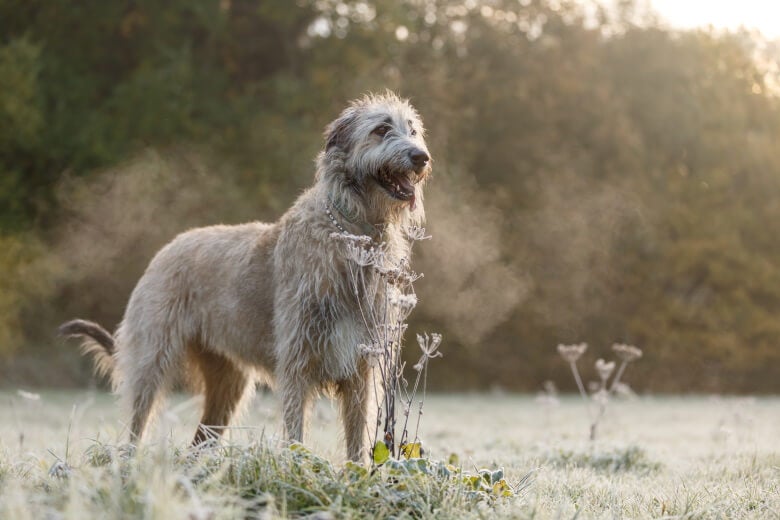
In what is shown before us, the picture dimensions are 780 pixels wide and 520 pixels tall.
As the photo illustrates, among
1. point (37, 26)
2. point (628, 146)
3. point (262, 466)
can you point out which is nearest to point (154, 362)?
point (262, 466)

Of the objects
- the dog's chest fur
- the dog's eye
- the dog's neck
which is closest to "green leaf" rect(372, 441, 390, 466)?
the dog's chest fur

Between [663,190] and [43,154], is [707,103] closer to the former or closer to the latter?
[663,190]

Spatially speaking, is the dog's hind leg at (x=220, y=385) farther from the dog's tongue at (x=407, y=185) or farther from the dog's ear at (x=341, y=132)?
the dog's tongue at (x=407, y=185)

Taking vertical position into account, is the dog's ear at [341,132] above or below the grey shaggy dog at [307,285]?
above

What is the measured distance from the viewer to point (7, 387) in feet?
50.8

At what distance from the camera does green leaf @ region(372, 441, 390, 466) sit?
12.5 ft

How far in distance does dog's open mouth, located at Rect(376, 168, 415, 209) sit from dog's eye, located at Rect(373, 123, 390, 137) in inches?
8.3

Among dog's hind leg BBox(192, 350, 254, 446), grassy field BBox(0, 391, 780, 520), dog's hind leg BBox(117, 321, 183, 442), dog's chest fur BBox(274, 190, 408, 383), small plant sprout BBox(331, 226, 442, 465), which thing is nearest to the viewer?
grassy field BBox(0, 391, 780, 520)

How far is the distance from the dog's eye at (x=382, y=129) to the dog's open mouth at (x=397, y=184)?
0.69ft

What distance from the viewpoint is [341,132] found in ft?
15.2

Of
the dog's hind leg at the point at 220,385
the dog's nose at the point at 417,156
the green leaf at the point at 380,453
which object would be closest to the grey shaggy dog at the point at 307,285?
the dog's nose at the point at 417,156

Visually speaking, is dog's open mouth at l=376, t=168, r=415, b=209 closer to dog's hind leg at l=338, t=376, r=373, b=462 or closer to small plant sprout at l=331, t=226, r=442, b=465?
small plant sprout at l=331, t=226, r=442, b=465

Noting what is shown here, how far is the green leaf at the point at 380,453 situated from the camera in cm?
379

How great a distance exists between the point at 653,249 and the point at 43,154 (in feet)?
39.1
